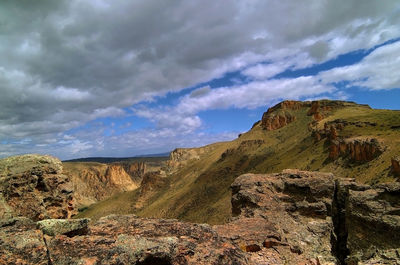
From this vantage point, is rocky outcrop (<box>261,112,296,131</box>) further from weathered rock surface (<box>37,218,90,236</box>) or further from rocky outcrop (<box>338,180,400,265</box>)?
weathered rock surface (<box>37,218,90,236</box>)

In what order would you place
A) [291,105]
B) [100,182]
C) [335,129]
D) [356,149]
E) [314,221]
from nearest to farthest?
[314,221], [356,149], [335,129], [291,105], [100,182]

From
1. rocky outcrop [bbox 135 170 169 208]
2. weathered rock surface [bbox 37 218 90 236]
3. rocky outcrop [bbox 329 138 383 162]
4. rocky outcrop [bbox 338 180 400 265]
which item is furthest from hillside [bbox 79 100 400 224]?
weathered rock surface [bbox 37 218 90 236]

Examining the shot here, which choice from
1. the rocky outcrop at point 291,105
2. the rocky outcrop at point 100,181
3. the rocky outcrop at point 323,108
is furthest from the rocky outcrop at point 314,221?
the rocky outcrop at point 100,181

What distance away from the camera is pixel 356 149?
40.4 m

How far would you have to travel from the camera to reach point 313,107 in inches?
3652

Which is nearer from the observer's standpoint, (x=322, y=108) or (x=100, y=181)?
(x=322, y=108)

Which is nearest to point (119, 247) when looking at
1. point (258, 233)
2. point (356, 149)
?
point (258, 233)

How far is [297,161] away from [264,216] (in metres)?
41.5

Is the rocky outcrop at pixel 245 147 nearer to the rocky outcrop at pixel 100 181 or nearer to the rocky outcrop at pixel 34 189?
the rocky outcrop at pixel 34 189

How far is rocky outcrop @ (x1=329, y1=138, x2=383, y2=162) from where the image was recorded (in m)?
37.2

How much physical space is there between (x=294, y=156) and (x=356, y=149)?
62.1 feet

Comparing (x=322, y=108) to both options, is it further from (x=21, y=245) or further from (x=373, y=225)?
(x=21, y=245)

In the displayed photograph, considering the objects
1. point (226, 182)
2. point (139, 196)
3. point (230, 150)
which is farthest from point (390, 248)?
point (139, 196)

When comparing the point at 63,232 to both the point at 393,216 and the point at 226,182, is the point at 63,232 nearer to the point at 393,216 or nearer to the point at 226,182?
the point at 393,216
